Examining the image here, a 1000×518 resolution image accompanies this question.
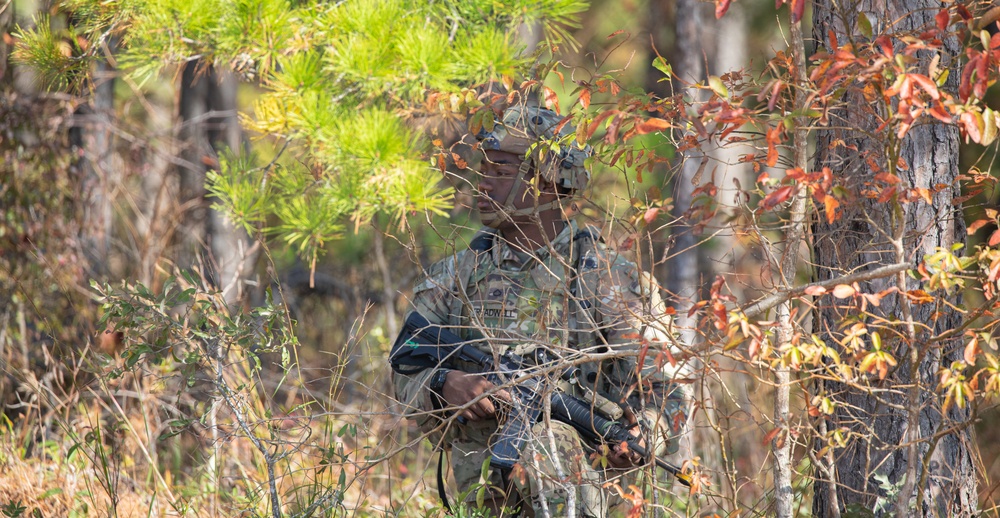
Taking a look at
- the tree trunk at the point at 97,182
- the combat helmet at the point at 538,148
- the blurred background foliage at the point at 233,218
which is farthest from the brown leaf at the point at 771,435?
the tree trunk at the point at 97,182

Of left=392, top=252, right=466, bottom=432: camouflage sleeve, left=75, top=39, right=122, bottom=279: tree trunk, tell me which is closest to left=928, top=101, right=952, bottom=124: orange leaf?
left=392, top=252, right=466, bottom=432: camouflage sleeve

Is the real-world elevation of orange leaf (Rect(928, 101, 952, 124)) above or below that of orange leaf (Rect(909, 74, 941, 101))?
below

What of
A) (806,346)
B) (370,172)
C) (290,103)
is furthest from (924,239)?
(290,103)

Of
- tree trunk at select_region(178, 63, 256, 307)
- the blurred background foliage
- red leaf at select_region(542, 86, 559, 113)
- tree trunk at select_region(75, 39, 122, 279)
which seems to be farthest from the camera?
tree trunk at select_region(178, 63, 256, 307)

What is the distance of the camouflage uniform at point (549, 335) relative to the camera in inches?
94.3

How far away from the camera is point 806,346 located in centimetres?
179

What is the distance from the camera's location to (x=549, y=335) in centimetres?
257

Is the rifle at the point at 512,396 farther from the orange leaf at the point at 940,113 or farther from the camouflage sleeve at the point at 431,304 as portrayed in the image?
the orange leaf at the point at 940,113

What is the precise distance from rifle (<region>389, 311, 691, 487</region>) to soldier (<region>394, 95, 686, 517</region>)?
1.5 inches

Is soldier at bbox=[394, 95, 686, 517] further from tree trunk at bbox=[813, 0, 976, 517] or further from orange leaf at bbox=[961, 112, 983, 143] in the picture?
orange leaf at bbox=[961, 112, 983, 143]

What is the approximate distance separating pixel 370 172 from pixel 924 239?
204cm

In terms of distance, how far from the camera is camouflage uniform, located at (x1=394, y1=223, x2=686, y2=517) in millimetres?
2395

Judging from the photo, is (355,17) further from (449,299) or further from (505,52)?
(449,299)

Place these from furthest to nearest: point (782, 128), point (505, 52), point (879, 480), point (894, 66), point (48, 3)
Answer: point (48, 3) < point (505, 52) < point (879, 480) < point (782, 128) < point (894, 66)
